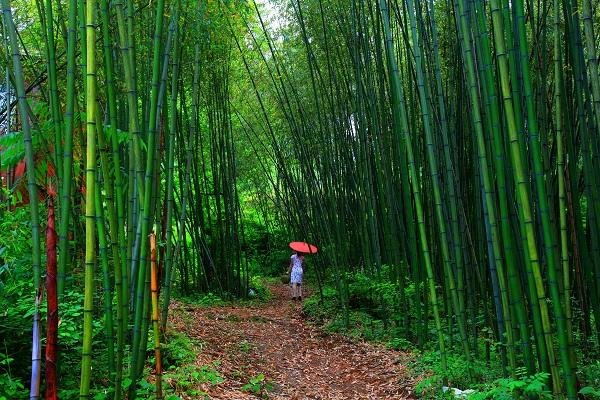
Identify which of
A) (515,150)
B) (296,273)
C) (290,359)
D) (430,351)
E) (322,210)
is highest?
(515,150)

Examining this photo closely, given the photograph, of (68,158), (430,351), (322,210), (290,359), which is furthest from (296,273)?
(68,158)

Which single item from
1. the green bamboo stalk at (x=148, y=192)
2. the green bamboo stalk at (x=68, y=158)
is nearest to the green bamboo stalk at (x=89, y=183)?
the green bamboo stalk at (x=68, y=158)

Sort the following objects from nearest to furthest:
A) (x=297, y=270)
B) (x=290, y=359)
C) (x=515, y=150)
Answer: (x=515, y=150) → (x=290, y=359) → (x=297, y=270)

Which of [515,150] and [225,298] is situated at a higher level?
[515,150]

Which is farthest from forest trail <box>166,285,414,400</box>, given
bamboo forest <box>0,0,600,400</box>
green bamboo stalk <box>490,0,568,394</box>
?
green bamboo stalk <box>490,0,568,394</box>

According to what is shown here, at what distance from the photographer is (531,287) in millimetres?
2051

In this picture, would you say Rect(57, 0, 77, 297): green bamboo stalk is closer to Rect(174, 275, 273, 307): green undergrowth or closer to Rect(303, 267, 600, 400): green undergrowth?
Rect(303, 267, 600, 400): green undergrowth

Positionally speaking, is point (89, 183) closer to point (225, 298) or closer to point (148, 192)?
point (148, 192)

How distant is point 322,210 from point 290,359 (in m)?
2.19

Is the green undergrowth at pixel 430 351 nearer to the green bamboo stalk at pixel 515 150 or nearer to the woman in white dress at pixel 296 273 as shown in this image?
the green bamboo stalk at pixel 515 150

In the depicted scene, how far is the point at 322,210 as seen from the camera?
241 inches

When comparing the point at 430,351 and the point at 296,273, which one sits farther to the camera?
the point at 296,273

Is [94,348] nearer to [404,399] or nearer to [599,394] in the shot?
[404,399]

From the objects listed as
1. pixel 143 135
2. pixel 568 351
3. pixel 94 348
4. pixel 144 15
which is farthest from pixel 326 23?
pixel 568 351
